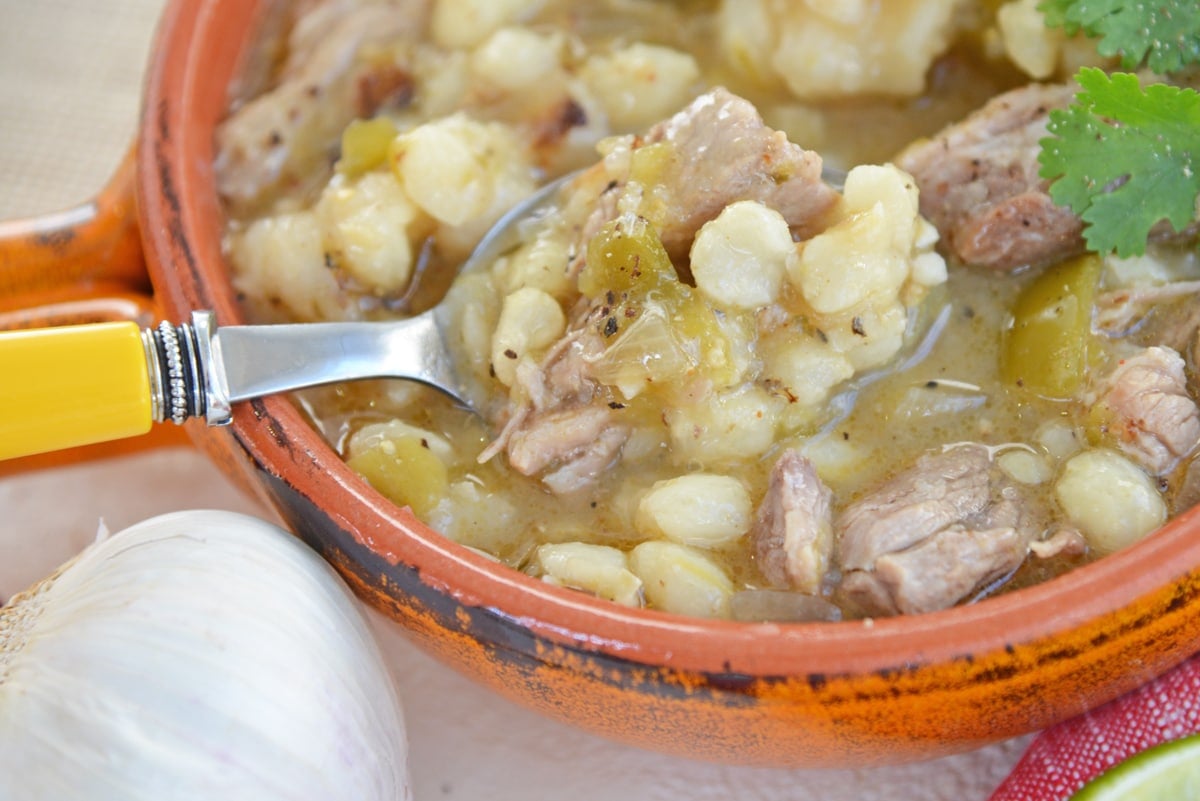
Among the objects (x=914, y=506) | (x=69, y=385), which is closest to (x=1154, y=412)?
(x=914, y=506)

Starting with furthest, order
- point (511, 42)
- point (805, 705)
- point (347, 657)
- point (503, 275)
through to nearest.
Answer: point (511, 42)
point (503, 275)
point (347, 657)
point (805, 705)

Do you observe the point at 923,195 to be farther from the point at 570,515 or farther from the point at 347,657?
the point at 347,657

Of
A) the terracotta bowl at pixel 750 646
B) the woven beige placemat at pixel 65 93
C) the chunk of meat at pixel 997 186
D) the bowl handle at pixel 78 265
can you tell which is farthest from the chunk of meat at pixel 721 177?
the woven beige placemat at pixel 65 93

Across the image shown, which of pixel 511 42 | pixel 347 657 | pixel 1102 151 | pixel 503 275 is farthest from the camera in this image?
pixel 511 42

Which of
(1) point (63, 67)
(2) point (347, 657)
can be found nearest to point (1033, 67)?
(2) point (347, 657)

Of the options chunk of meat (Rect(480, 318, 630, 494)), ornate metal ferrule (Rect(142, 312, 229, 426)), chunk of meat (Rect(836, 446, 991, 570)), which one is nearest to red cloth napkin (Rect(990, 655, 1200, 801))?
chunk of meat (Rect(836, 446, 991, 570))

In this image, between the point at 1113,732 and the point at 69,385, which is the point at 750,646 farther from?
the point at 69,385

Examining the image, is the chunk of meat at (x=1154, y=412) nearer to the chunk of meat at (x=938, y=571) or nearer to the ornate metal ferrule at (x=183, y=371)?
the chunk of meat at (x=938, y=571)
